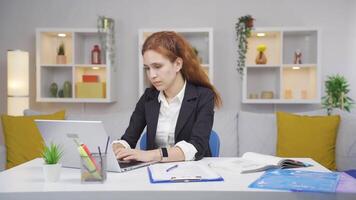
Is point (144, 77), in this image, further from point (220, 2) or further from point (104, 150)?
point (104, 150)

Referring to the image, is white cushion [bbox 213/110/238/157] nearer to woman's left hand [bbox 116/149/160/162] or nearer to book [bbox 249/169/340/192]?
woman's left hand [bbox 116/149/160/162]

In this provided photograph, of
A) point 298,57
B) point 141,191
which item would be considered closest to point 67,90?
point 298,57

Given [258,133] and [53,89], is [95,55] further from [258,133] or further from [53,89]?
[258,133]

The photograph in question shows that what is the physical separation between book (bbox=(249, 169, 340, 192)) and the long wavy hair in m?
0.81

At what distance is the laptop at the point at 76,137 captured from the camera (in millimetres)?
1378

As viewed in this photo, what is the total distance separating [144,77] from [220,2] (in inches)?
47.2

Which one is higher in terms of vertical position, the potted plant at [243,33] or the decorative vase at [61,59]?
the potted plant at [243,33]

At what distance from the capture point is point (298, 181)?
1.27 metres

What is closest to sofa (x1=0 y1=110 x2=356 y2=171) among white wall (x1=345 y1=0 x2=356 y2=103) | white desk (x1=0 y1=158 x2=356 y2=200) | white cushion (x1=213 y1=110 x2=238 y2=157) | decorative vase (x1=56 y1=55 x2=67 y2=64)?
white cushion (x1=213 y1=110 x2=238 y2=157)

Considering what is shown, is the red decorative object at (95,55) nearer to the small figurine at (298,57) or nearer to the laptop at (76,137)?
the small figurine at (298,57)

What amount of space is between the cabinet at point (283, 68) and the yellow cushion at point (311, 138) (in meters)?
0.95

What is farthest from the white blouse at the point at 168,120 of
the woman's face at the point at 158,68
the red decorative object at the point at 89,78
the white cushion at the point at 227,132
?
the red decorative object at the point at 89,78

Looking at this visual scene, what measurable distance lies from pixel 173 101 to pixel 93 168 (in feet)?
2.96

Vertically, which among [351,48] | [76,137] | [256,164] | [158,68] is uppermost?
[351,48]
